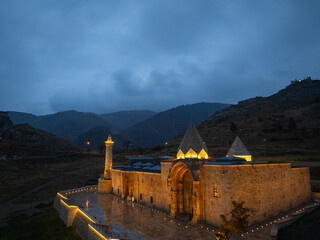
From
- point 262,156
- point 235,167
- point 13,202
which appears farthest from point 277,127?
point 13,202

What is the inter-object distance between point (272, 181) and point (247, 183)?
12.9ft

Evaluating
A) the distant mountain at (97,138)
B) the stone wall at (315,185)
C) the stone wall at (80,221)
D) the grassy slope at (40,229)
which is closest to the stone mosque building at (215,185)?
the stone wall at (315,185)

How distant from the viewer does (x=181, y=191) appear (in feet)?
73.7

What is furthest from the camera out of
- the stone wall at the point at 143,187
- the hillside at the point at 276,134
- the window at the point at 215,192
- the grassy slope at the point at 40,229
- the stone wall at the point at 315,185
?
the hillside at the point at 276,134

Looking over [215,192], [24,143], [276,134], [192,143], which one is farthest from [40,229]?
[24,143]

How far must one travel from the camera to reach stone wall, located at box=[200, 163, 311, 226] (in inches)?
680

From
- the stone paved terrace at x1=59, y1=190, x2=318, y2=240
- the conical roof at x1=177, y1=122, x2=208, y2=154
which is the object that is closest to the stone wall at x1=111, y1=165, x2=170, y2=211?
the stone paved terrace at x1=59, y1=190, x2=318, y2=240

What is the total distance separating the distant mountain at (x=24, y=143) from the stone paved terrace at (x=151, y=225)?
189ft

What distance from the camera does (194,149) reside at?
22828mm

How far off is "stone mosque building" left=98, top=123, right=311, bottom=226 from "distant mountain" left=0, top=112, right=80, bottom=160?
5962 cm

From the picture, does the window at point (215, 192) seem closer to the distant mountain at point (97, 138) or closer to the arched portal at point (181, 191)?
the arched portal at point (181, 191)

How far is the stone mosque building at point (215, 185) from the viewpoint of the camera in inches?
696

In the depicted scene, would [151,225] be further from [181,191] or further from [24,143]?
A: [24,143]

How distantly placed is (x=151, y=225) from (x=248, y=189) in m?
8.85
